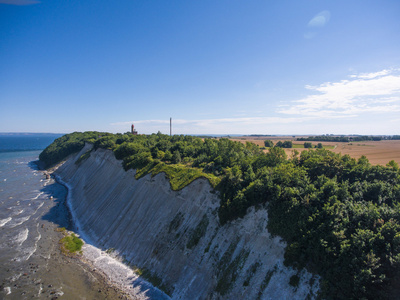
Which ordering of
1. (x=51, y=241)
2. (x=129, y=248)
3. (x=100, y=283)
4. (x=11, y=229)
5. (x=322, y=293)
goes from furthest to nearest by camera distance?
(x=11, y=229) → (x=51, y=241) → (x=129, y=248) → (x=100, y=283) → (x=322, y=293)

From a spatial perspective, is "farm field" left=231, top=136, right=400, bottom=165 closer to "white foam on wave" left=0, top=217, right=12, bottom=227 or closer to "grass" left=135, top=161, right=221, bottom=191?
"grass" left=135, top=161, right=221, bottom=191

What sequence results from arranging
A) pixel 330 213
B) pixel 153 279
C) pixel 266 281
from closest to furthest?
1. pixel 330 213
2. pixel 266 281
3. pixel 153 279

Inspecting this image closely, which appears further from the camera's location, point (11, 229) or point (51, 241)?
point (11, 229)

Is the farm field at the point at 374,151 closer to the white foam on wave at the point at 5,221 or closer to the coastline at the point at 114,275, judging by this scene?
the coastline at the point at 114,275

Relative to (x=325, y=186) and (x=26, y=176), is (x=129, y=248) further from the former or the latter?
(x=26, y=176)

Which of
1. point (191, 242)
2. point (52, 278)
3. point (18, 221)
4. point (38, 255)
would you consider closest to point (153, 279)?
point (191, 242)

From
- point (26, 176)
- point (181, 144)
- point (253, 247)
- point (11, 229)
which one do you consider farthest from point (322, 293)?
point (26, 176)

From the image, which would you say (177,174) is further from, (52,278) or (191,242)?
(52,278)
